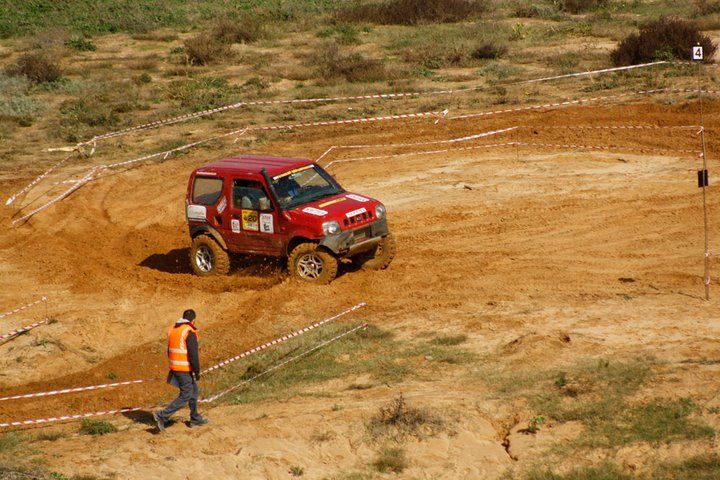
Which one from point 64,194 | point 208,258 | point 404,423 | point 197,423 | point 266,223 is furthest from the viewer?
point 64,194

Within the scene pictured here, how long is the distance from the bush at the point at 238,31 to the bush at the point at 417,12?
407 centimetres

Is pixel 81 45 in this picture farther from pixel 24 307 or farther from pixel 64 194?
pixel 24 307

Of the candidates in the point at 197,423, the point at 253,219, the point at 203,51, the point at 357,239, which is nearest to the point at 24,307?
the point at 253,219

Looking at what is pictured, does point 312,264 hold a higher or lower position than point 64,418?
higher

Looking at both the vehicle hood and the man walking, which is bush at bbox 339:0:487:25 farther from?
the man walking

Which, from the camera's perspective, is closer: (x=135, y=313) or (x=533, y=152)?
(x=135, y=313)

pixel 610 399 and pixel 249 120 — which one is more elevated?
pixel 249 120

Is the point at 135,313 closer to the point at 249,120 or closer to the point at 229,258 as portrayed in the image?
the point at 229,258

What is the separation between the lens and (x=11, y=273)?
1852cm

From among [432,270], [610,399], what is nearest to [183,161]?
[432,270]

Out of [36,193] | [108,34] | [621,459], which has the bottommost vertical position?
[621,459]

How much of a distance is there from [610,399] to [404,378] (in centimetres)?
258

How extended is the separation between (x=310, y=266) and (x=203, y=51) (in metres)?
20.9

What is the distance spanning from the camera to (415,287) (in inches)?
628
